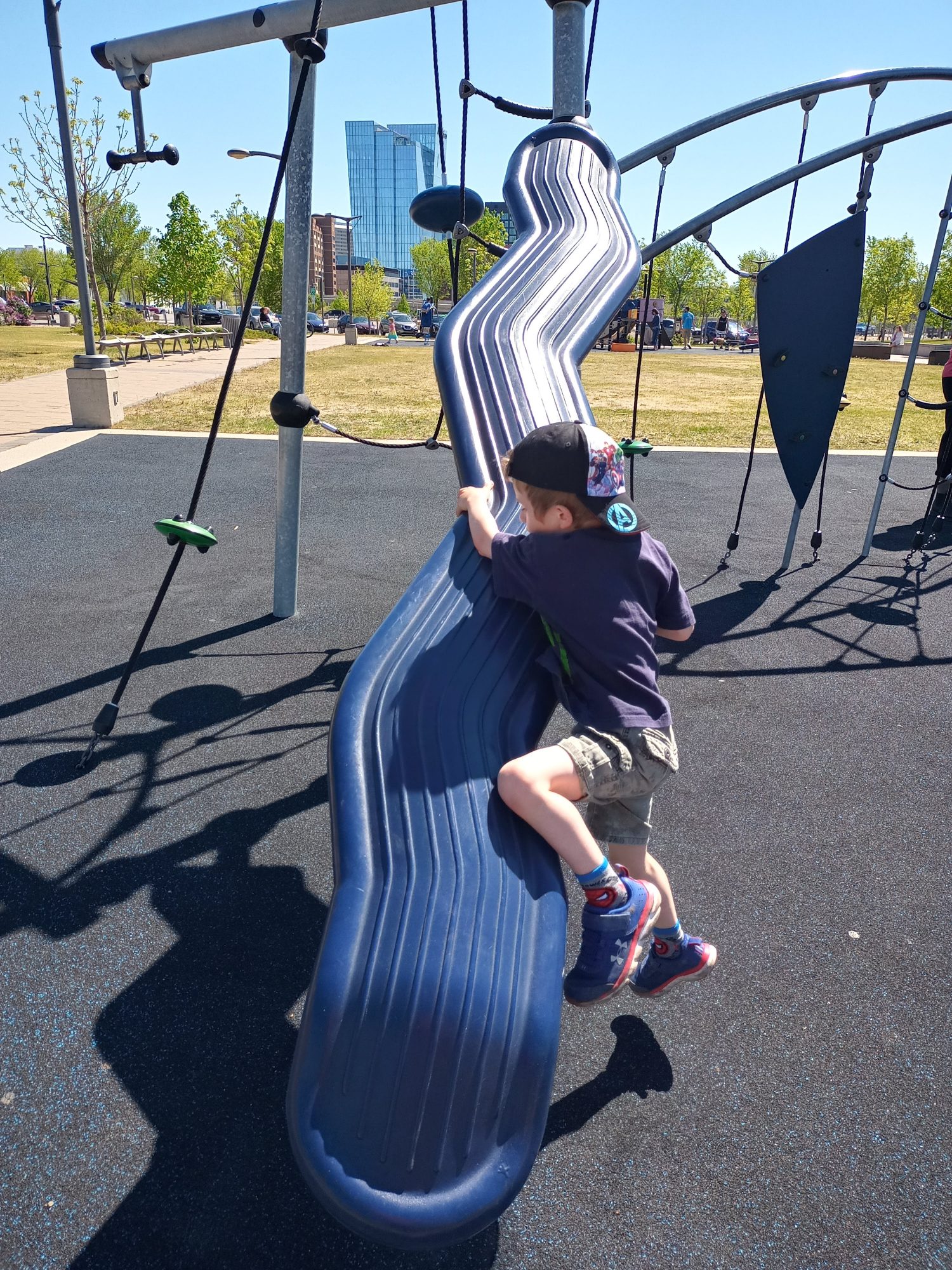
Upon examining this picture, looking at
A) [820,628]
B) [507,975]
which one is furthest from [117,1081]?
[820,628]

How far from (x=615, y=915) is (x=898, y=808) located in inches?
88.8

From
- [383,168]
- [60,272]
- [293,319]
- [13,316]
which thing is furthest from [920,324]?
[383,168]

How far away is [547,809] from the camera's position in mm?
1897

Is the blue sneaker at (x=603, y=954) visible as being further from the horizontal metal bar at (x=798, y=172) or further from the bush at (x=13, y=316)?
the bush at (x=13, y=316)

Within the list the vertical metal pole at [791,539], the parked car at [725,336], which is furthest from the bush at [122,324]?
the parked car at [725,336]

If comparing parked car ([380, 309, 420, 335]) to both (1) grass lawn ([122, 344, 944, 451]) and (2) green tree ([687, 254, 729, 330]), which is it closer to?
(2) green tree ([687, 254, 729, 330])

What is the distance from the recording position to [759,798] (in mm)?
3705

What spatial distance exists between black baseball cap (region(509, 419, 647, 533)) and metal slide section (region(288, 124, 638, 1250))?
429mm

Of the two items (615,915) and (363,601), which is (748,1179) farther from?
(363,601)

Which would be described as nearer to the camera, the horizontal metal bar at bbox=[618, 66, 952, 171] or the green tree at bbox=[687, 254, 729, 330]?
the horizontal metal bar at bbox=[618, 66, 952, 171]

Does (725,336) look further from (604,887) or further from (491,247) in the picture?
(604,887)

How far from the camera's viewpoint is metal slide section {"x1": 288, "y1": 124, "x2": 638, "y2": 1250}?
1.47 meters

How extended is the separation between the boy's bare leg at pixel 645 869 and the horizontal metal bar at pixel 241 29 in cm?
401

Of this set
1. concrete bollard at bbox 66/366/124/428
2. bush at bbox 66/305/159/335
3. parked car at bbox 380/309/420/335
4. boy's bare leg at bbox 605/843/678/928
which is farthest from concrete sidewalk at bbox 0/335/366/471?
parked car at bbox 380/309/420/335
